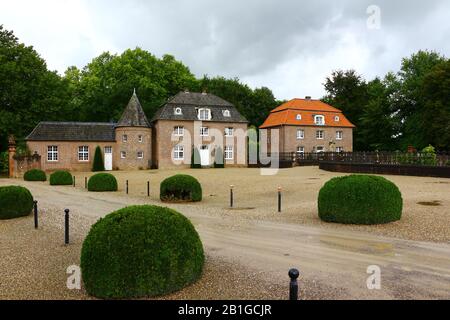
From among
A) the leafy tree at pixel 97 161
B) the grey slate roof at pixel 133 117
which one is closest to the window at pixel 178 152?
the grey slate roof at pixel 133 117

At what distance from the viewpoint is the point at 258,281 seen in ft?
21.3

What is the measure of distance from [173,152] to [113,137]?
23.8 ft

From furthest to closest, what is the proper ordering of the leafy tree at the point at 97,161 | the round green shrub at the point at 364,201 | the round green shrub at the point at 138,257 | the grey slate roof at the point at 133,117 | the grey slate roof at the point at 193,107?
the grey slate roof at the point at 193,107 < the grey slate roof at the point at 133,117 < the leafy tree at the point at 97,161 < the round green shrub at the point at 364,201 < the round green shrub at the point at 138,257

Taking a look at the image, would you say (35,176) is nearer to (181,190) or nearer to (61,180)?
(61,180)

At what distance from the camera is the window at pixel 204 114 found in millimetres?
46588

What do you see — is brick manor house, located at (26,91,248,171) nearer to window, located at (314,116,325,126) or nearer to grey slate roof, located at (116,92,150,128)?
grey slate roof, located at (116,92,150,128)

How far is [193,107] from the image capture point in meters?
46.6

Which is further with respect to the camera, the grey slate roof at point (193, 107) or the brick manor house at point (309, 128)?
the brick manor house at point (309, 128)

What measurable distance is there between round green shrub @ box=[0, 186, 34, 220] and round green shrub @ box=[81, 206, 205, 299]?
28.7 feet

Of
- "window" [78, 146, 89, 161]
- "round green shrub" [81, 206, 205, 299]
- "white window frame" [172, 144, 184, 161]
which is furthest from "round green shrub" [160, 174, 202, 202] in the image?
"window" [78, 146, 89, 161]

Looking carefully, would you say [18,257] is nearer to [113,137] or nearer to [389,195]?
[389,195]

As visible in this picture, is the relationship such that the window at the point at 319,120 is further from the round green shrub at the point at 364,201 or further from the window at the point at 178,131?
the round green shrub at the point at 364,201

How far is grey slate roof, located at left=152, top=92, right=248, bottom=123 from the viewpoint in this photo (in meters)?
45.0

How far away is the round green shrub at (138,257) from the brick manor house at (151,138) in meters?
38.6
